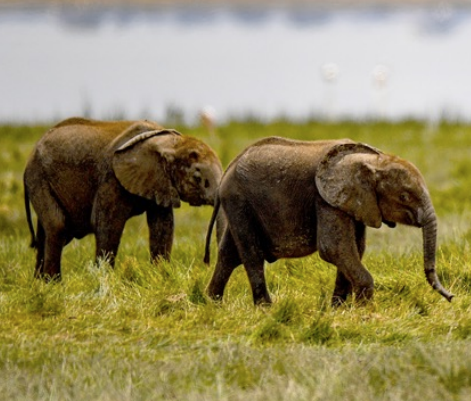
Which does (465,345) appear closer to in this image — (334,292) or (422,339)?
(422,339)

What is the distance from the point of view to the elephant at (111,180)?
9.05m

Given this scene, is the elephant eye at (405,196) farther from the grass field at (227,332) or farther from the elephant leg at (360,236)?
the grass field at (227,332)

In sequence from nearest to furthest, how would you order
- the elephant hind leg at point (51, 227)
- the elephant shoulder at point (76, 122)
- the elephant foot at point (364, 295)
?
1. the elephant foot at point (364, 295)
2. the elephant hind leg at point (51, 227)
3. the elephant shoulder at point (76, 122)

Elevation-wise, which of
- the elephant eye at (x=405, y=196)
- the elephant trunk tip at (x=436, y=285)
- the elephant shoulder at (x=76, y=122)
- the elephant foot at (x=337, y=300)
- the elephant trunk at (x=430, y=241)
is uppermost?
the elephant eye at (x=405, y=196)

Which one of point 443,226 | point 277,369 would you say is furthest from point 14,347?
point 443,226

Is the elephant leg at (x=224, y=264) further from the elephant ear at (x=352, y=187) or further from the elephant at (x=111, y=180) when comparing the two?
the elephant ear at (x=352, y=187)

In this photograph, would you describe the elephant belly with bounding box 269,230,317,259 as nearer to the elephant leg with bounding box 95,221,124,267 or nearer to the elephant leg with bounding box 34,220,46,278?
the elephant leg with bounding box 95,221,124,267

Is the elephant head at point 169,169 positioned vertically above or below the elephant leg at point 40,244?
above

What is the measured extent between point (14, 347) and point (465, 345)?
2.40 meters

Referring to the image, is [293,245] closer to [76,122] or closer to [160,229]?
[160,229]

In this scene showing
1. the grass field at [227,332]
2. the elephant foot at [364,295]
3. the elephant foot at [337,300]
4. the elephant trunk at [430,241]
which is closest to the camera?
the grass field at [227,332]

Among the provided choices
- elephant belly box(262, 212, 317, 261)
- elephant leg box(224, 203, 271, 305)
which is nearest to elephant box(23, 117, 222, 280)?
elephant leg box(224, 203, 271, 305)

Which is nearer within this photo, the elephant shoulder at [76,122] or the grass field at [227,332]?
the grass field at [227,332]

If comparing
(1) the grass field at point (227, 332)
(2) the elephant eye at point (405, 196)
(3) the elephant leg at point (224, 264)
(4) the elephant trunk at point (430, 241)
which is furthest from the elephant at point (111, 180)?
(4) the elephant trunk at point (430, 241)
